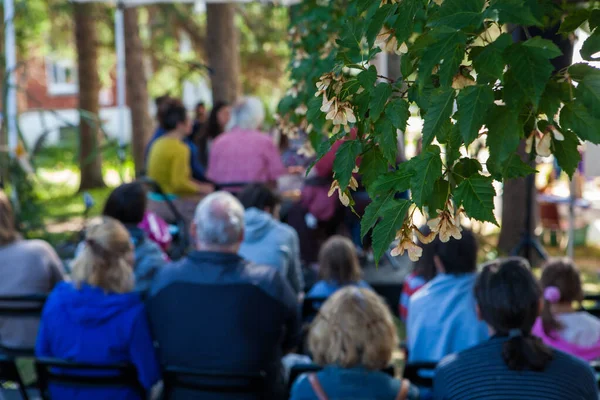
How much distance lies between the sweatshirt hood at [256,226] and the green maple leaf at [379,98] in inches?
130

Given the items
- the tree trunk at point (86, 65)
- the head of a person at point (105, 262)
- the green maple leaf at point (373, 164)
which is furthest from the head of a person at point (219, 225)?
the tree trunk at point (86, 65)

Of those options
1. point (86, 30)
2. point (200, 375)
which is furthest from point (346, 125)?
point (86, 30)

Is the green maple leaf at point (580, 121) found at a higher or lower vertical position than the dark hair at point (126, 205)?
higher

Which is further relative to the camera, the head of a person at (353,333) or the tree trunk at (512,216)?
the tree trunk at (512,216)

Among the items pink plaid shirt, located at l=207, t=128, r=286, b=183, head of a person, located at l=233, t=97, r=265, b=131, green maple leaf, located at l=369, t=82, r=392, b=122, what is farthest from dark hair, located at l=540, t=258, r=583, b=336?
head of a person, located at l=233, t=97, r=265, b=131

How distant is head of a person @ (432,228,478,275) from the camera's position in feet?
12.1

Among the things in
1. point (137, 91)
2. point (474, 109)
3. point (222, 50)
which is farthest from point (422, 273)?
point (137, 91)

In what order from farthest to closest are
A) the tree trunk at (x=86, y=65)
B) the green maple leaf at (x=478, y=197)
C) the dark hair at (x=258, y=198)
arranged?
the tree trunk at (x=86, y=65) → the dark hair at (x=258, y=198) → the green maple leaf at (x=478, y=197)

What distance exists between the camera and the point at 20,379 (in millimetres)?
3436

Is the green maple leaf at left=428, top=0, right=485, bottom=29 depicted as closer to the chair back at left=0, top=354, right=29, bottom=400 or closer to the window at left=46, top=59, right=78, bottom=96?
the chair back at left=0, top=354, right=29, bottom=400

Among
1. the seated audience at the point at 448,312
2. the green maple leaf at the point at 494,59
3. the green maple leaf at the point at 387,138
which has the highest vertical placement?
the green maple leaf at the point at 494,59

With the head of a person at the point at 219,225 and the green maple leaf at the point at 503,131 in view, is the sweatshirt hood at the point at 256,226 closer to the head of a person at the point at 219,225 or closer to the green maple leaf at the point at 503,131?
the head of a person at the point at 219,225

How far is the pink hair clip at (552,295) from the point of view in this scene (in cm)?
361

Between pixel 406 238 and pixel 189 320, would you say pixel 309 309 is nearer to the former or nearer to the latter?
pixel 189 320
